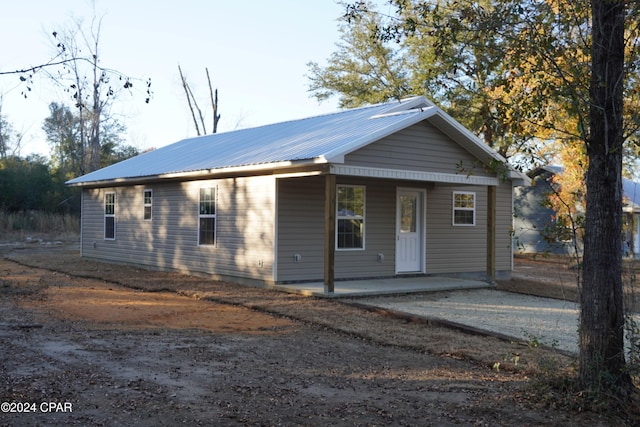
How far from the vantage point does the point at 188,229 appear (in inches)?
655

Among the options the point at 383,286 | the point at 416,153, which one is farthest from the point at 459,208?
the point at 383,286

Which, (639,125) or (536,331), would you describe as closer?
(639,125)

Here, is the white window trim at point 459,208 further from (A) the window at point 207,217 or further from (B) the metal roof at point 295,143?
(A) the window at point 207,217

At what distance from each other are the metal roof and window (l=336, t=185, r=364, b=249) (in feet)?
4.80

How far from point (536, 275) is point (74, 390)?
17.0m

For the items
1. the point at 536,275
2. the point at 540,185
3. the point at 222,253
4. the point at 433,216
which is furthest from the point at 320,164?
the point at 540,185

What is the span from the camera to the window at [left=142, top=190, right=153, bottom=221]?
1842 cm

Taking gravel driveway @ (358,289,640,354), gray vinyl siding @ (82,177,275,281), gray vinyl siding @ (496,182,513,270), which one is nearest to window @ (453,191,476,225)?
gray vinyl siding @ (496,182,513,270)

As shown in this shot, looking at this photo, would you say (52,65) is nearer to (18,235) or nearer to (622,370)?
(622,370)

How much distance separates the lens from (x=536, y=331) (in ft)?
32.8

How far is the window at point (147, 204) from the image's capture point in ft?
60.4

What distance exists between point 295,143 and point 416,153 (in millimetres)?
2781

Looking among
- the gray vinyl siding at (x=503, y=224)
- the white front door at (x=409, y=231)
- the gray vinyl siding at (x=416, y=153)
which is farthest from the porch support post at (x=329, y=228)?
the gray vinyl siding at (x=503, y=224)

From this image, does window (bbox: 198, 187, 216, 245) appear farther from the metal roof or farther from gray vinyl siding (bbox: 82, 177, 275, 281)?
the metal roof
